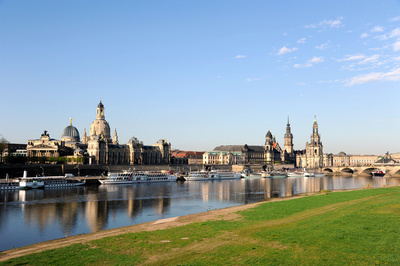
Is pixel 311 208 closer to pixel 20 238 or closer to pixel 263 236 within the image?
pixel 263 236

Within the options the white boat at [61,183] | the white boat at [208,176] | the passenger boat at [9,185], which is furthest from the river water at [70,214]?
the white boat at [208,176]

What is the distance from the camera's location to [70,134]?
172 m

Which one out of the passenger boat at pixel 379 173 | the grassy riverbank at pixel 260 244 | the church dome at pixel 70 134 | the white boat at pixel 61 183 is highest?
the church dome at pixel 70 134

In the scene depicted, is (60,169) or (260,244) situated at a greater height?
(60,169)

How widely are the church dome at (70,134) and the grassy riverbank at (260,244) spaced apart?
154m

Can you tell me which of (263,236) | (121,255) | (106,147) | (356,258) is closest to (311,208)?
(263,236)

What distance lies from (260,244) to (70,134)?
16496 cm

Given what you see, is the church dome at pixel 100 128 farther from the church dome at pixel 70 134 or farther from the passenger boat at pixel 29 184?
the passenger boat at pixel 29 184

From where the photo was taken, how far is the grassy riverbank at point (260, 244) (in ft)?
56.5

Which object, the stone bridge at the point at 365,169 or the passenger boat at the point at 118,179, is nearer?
the passenger boat at the point at 118,179

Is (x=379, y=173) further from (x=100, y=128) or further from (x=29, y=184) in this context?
(x=29, y=184)

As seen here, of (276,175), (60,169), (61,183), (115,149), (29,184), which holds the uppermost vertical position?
(115,149)

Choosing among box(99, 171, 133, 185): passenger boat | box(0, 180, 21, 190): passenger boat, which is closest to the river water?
box(0, 180, 21, 190): passenger boat

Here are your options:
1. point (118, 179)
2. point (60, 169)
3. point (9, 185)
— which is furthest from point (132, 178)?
point (9, 185)
